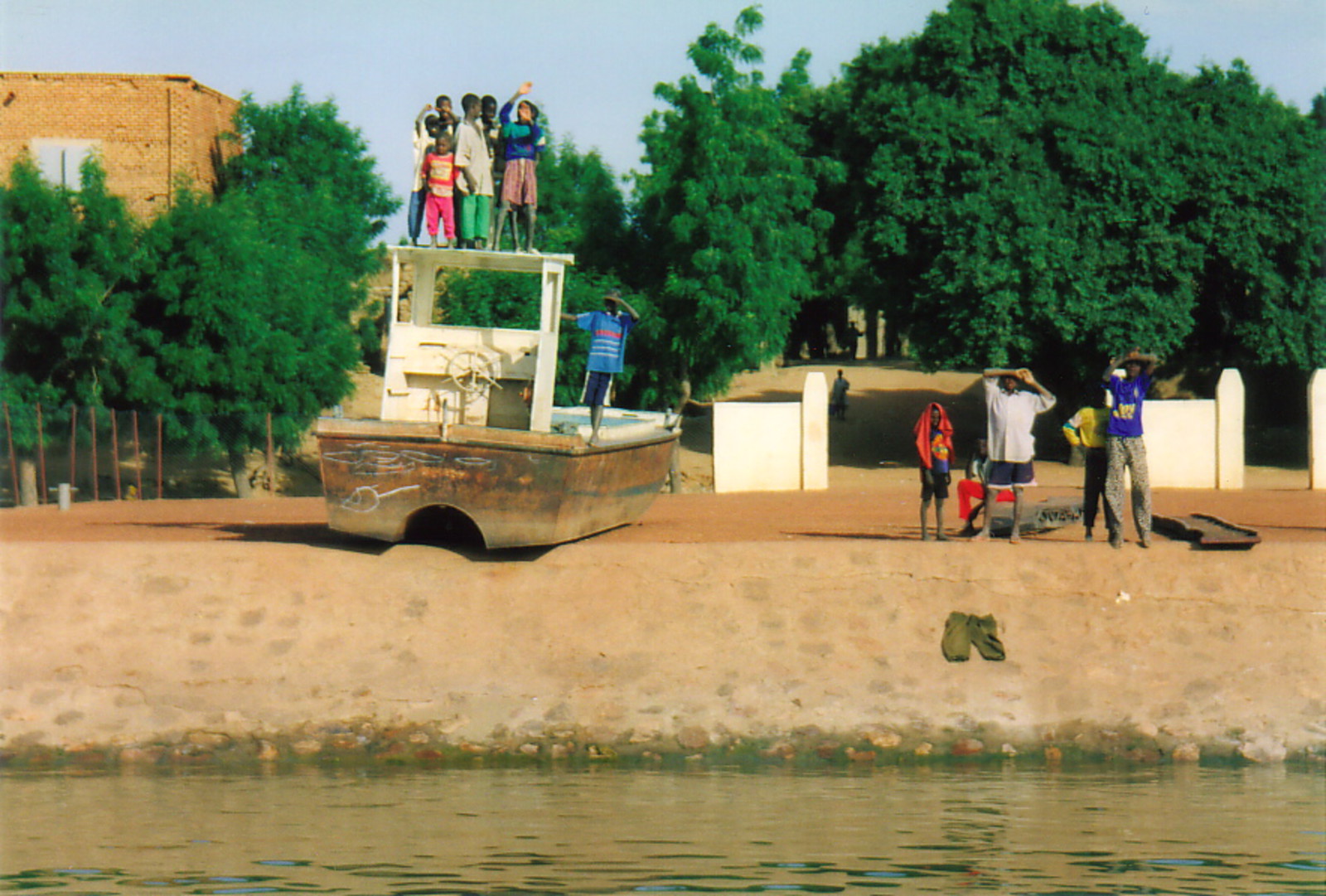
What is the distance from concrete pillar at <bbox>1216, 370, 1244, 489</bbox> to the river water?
1297cm

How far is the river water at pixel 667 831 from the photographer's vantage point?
25.3 ft

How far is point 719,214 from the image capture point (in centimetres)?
3206

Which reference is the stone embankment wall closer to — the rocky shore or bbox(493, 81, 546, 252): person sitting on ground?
the rocky shore

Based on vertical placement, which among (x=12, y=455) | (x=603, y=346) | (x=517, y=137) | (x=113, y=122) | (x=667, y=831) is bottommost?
(x=667, y=831)

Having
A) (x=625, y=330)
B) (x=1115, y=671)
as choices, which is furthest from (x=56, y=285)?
(x=1115, y=671)

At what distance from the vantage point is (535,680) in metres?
12.3

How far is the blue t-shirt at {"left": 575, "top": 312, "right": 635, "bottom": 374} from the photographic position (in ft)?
47.1

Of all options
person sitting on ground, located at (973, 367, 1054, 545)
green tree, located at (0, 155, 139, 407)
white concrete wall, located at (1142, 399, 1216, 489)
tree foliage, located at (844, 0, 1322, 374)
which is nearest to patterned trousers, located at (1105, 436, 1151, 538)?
person sitting on ground, located at (973, 367, 1054, 545)

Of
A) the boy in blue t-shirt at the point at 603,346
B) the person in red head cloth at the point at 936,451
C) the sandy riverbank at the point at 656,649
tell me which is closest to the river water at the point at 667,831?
the sandy riverbank at the point at 656,649

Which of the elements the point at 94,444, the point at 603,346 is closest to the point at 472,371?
the point at 603,346

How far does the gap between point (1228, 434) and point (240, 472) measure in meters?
17.8

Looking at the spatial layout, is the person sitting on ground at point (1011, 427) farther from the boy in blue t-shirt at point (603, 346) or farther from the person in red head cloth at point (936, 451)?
the boy in blue t-shirt at point (603, 346)

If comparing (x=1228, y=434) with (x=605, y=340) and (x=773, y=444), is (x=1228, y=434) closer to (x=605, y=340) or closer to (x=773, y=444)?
(x=773, y=444)

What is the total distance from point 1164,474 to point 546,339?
12.9 m
